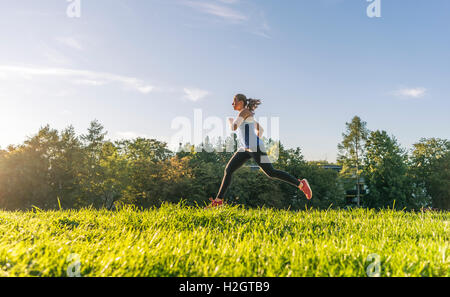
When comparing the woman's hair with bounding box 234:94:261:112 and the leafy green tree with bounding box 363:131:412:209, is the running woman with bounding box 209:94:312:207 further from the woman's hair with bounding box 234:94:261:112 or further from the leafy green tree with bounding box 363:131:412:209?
the leafy green tree with bounding box 363:131:412:209

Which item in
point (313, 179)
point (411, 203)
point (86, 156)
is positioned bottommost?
point (411, 203)

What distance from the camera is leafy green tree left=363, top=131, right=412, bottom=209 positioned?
56.2m

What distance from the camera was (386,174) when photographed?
57219 millimetres

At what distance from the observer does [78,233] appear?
5.07 meters

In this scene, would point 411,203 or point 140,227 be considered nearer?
point 140,227

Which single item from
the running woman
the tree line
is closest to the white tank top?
the running woman

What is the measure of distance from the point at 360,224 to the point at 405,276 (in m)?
3.43

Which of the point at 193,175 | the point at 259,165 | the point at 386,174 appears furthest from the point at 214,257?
the point at 386,174

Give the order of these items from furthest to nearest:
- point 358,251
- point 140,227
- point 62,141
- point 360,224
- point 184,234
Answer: point 62,141 → point 360,224 → point 140,227 → point 184,234 → point 358,251

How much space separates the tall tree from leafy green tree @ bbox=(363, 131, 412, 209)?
1.80 meters

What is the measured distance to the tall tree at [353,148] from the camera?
61.4 metres
